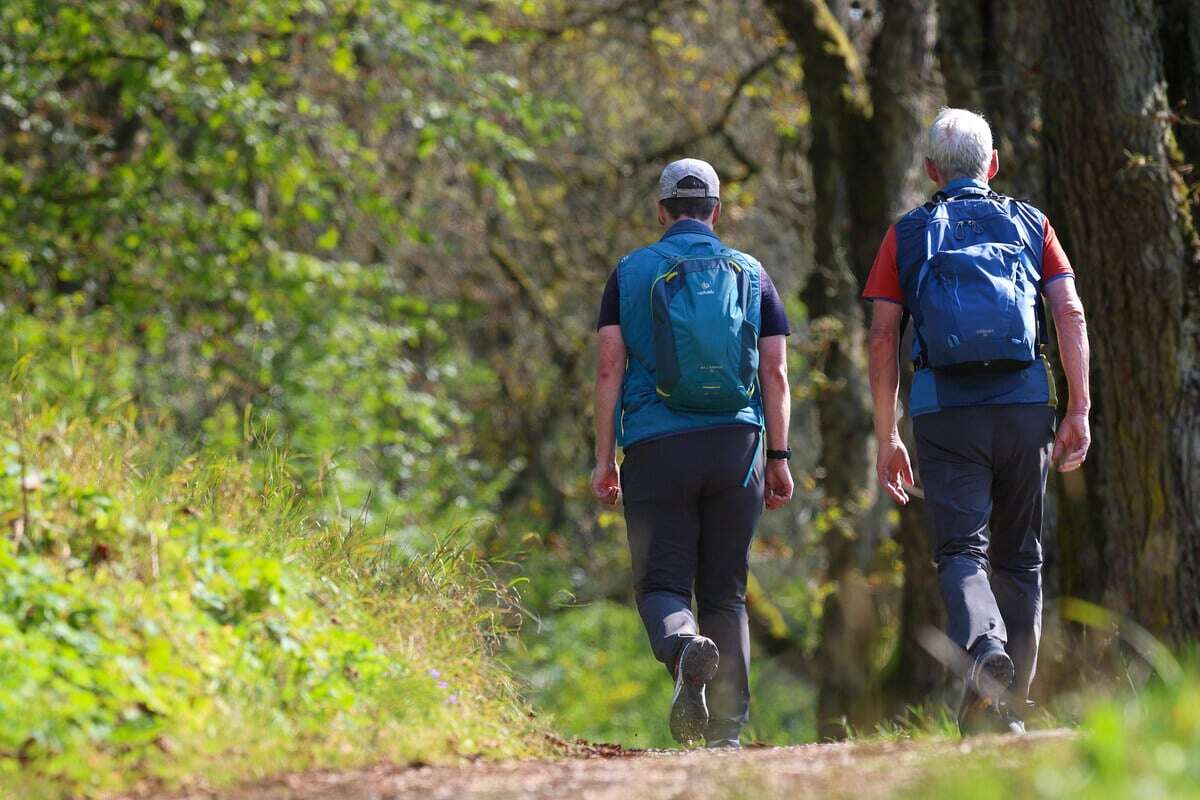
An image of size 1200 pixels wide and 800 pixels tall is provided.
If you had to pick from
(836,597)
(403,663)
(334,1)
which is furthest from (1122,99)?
(334,1)

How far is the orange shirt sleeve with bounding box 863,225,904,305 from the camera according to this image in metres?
5.31

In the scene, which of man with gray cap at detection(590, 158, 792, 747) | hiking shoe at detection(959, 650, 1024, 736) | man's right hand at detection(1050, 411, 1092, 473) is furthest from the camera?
man with gray cap at detection(590, 158, 792, 747)

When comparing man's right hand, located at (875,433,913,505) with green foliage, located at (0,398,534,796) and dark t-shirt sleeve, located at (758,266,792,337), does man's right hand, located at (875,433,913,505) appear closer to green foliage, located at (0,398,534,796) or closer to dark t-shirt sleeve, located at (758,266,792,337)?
dark t-shirt sleeve, located at (758,266,792,337)

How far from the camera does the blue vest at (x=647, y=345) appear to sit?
545 cm

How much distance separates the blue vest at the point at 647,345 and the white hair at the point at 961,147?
2.31 ft

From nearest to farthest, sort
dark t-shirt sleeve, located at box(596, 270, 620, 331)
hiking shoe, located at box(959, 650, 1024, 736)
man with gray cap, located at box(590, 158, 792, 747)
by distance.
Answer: hiking shoe, located at box(959, 650, 1024, 736) → man with gray cap, located at box(590, 158, 792, 747) → dark t-shirt sleeve, located at box(596, 270, 620, 331)

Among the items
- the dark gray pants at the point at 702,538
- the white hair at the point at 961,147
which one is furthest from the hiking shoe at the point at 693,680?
the white hair at the point at 961,147

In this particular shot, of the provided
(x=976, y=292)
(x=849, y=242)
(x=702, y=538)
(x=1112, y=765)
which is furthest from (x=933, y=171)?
(x=849, y=242)

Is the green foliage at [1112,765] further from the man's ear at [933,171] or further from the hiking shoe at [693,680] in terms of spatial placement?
the man's ear at [933,171]

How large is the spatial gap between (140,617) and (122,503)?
46 cm

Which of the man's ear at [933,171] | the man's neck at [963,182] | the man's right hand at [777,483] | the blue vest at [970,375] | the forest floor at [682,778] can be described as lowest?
the forest floor at [682,778]

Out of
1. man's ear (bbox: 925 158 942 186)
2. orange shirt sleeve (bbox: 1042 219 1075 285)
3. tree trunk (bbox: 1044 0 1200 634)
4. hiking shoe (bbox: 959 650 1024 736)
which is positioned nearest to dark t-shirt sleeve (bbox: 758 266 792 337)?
man's ear (bbox: 925 158 942 186)

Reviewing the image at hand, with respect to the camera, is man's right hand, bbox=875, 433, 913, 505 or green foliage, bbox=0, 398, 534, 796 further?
man's right hand, bbox=875, 433, 913, 505

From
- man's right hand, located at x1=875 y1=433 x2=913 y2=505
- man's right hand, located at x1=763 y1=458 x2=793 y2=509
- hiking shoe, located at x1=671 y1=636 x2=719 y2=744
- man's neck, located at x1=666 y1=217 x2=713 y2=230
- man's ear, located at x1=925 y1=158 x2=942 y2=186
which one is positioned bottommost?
hiking shoe, located at x1=671 y1=636 x2=719 y2=744
